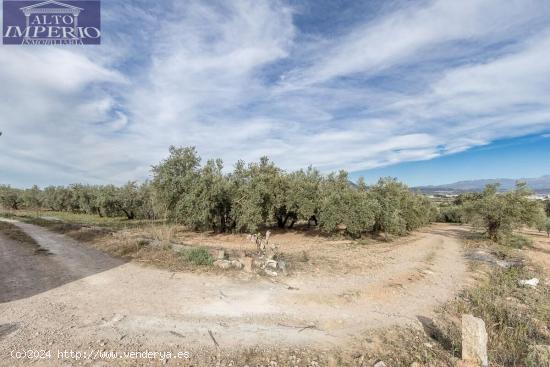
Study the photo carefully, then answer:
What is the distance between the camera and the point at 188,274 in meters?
10.2

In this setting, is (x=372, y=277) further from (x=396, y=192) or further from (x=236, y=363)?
(x=396, y=192)

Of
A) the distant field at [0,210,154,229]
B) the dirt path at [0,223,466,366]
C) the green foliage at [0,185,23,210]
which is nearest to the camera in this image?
the dirt path at [0,223,466,366]

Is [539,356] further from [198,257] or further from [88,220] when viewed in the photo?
[88,220]

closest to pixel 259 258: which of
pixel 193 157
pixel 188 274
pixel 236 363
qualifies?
pixel 188 274

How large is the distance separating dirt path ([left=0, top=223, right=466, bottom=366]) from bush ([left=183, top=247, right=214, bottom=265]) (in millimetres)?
1283

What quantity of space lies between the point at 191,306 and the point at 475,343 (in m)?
6.54

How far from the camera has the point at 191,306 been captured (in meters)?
7.25

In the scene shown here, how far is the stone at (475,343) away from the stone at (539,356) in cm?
89

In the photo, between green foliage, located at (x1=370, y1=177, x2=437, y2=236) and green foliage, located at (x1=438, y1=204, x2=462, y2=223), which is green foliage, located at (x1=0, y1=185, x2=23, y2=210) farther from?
green foliage, located at (x1=438, y1=204, x2=462, y2=223)

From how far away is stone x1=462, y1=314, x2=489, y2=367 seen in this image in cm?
518

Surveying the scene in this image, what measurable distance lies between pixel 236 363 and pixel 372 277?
763cm

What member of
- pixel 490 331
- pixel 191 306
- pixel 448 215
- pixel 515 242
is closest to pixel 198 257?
pixel 191 306

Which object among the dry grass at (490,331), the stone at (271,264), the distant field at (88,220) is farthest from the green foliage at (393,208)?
the distant field at (88,220)

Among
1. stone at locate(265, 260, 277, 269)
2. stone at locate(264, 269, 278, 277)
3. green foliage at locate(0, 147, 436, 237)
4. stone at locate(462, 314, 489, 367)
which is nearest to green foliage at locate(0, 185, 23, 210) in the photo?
green foliage at locate(0, 147, 436, 237)
